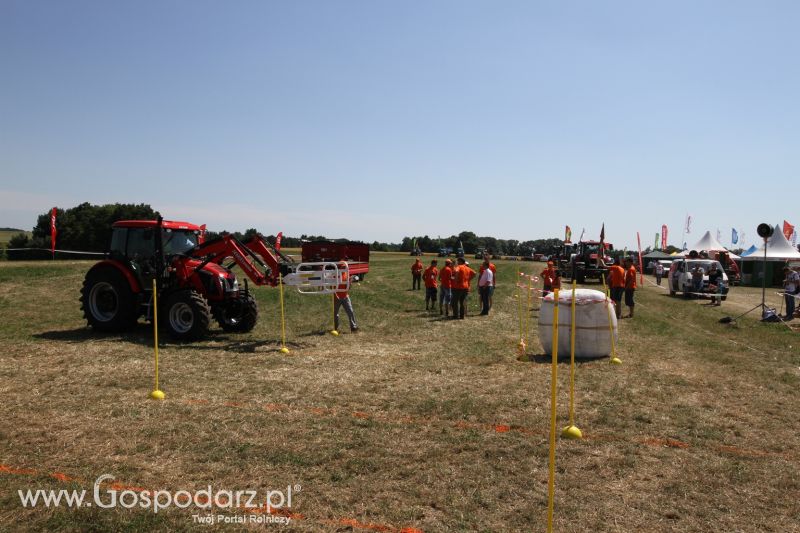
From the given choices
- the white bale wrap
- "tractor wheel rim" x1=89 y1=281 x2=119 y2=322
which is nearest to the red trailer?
"tractor wheel rim" x1=89 y1=281 x2=119 y2=322

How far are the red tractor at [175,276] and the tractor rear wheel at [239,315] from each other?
0.8 inches

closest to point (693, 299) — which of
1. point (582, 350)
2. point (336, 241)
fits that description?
point (582, 350)

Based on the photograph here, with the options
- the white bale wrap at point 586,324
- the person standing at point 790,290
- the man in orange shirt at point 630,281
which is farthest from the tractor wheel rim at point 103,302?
the person standing at point 790,290

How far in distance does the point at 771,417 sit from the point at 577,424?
2.47 m

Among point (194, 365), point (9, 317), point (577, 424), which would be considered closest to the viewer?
point (577, 424)

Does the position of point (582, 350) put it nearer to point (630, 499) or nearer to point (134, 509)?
Result: point (630, 499)

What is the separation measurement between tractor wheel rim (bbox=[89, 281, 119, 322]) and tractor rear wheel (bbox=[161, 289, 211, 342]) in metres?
1.67

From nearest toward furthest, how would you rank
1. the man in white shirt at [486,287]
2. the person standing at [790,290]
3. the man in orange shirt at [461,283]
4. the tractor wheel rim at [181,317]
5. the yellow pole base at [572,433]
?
the yellow pole base at [572,433]
the tractor wheel rim at [181,317]
the man in orange shirt at [461,283]
the person standing at [790,290]
the man in white shirt at [486,287]

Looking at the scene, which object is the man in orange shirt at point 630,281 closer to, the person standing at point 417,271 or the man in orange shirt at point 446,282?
the man in orange shirt at point 446,282

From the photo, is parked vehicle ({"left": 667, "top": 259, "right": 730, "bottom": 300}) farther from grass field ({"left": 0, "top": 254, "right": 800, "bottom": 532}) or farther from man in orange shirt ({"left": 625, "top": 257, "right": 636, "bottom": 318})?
grass field ({"left": 0, "top": 254, "right": 800, "bottom": 532})

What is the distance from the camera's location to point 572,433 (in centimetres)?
575

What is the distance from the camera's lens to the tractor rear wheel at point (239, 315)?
12031mm

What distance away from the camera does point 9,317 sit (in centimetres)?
1410

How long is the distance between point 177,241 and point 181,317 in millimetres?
1795
